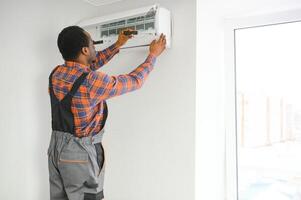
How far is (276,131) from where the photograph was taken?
1772 mm

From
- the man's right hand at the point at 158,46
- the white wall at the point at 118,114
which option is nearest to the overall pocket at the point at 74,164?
the white wall at the point at 118,114

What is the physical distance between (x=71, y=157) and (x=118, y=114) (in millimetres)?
654

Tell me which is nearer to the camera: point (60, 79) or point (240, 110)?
point (60, 79)

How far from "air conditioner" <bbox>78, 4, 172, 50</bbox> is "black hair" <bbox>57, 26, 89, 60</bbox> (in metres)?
0.41

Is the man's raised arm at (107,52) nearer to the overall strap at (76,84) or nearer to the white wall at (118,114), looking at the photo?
the white wall at (118,114)

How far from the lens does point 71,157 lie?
1.31m

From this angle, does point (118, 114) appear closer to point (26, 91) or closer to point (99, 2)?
point (26, 91)

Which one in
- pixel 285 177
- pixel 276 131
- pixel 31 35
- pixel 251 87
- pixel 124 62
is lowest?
pixel 285 177

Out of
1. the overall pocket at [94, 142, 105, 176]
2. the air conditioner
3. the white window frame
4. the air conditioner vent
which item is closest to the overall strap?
the overall pocket at [94, 142, 105, 176]

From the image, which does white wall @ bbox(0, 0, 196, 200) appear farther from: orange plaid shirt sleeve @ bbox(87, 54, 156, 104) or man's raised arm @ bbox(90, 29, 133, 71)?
orange plaid shirt sleeve @ bbox(87, 54, 156, 104)

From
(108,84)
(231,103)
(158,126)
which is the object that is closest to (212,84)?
(231,103)

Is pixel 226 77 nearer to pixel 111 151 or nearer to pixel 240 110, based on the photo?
pixel 240 110

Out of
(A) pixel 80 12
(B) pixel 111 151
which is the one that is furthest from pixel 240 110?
(A) pixel 80 12

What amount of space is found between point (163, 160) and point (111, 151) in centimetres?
42
